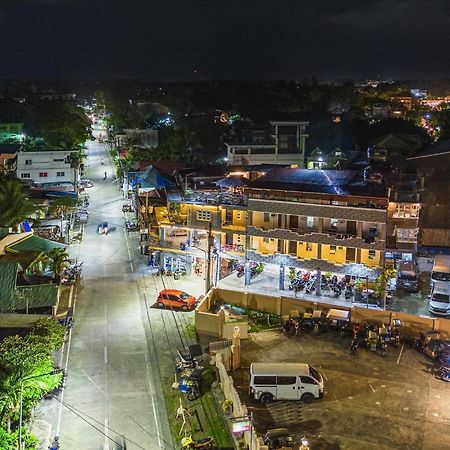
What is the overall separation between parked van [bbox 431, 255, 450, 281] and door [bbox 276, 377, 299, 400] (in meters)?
15.0

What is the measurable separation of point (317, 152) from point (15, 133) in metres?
58.5

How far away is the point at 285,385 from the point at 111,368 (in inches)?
361

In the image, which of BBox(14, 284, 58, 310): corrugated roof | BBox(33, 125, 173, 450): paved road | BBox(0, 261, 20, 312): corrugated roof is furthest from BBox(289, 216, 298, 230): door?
BBox(0, 261, 20, 312): corrugated roof

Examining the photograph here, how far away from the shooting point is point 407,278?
37906 mm

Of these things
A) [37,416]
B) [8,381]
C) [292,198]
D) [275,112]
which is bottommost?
[37,416]

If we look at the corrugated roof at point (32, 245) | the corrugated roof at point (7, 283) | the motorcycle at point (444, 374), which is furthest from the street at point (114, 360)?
the motorcycle at point (444, 374)

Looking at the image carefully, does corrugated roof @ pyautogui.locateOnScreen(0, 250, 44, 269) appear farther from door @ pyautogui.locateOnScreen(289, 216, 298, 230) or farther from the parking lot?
door @ pyautogui.locateOnScreen(289, 216, 298, 230)

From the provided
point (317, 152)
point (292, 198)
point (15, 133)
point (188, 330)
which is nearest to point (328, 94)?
point (317, 152)

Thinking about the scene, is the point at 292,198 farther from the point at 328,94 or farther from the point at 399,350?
the point at 328,94

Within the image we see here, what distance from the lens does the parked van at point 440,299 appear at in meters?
33.4

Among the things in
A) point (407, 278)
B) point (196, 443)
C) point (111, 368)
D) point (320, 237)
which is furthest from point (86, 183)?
point (196, 443)

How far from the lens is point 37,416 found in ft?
76.4

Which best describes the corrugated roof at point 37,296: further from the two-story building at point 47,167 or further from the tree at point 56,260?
the two-story building at point 47,167

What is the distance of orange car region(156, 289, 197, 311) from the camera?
116ft
